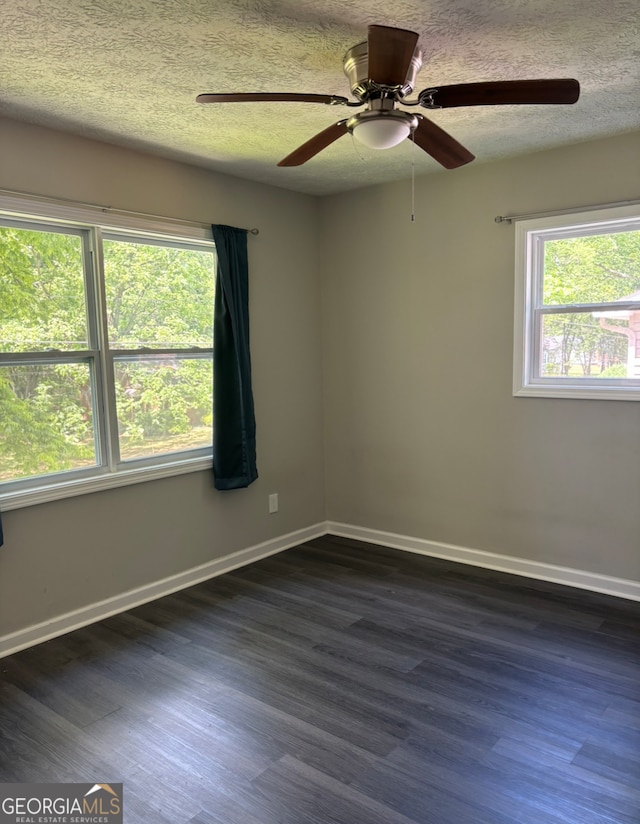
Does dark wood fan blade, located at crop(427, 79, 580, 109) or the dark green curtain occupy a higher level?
dark wood fan blade, located at crop(427, 79, 580, 109)

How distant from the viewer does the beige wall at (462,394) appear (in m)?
3.36

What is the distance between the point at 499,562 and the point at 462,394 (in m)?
1.13

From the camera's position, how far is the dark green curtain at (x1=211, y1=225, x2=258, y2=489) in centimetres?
366

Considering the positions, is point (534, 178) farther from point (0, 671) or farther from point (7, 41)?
point (0, 671)

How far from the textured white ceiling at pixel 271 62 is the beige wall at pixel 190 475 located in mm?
215

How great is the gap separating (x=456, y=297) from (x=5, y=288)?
8.63 feet

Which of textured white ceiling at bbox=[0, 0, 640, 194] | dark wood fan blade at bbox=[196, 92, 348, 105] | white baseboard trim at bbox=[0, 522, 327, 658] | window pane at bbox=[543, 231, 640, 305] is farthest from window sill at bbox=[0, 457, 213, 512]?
window pane at bbox=[543, 231, 640, 305]

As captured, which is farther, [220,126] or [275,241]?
[275,241]

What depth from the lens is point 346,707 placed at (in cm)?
238

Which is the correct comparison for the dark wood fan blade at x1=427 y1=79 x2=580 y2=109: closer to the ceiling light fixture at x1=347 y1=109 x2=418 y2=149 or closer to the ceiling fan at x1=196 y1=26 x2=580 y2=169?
the ceiling fan at x1=196 y1=26 x2=580 y2=169

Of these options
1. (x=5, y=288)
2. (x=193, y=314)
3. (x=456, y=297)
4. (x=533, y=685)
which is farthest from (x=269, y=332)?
(x=533, y=685)

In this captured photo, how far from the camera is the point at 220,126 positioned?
2889 mm

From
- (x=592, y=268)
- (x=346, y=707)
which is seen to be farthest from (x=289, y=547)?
(x=592, y=268)

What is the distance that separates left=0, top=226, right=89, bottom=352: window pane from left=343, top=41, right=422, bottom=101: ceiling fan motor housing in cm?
172
